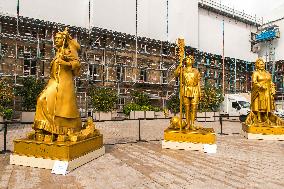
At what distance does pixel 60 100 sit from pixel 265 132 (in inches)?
356

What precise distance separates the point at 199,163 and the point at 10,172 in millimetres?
4558

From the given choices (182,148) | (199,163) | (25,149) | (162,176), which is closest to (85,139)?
(25,149)

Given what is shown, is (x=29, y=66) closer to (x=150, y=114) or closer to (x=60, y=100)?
(x=150, y=114)

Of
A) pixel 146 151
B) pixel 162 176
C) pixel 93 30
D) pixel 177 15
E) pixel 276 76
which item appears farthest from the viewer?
pixel 276 76

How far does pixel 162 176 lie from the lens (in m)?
6.58

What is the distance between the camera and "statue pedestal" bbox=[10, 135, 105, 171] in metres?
7.01

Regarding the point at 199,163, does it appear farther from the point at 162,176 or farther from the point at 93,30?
the point at 93,30

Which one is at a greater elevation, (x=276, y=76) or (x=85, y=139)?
(x=276, y=76)

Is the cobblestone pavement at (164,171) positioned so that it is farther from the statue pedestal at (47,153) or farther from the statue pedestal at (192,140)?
the statue pedestal at (192,140)

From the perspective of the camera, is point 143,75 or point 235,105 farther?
point 143,75

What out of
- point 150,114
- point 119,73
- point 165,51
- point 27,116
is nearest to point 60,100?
point 27,116

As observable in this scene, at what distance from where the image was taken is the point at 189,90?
1023 centimetres

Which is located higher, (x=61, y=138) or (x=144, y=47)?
(x=144, y=47)

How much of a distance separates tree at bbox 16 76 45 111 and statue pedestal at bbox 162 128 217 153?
15.1 m
